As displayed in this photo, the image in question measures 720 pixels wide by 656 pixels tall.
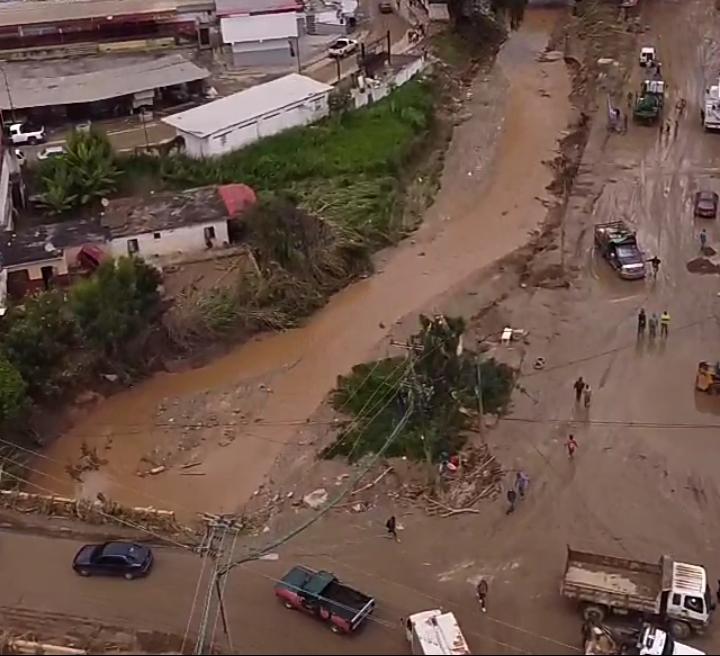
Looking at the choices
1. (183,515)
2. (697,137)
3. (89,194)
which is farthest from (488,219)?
(183,515)

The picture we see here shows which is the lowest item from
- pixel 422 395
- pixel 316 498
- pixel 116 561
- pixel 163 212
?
pixel 316 498

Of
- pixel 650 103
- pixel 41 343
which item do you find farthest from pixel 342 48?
pixel 41 343

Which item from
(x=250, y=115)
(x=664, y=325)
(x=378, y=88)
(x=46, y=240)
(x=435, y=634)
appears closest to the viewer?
(x=435, y=634)

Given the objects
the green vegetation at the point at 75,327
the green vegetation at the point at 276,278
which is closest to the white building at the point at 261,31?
the green vegetation at the point at 276,278

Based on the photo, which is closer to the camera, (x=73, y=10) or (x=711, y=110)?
(x=711, y=110)

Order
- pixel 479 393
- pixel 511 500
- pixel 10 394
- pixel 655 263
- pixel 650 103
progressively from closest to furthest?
pixel 511 500
pixel 10 394
pixel 479 393
pixel 655 263
pixel 650 103

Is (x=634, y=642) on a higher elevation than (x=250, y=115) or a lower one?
lower

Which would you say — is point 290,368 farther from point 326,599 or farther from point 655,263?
point 655,263
